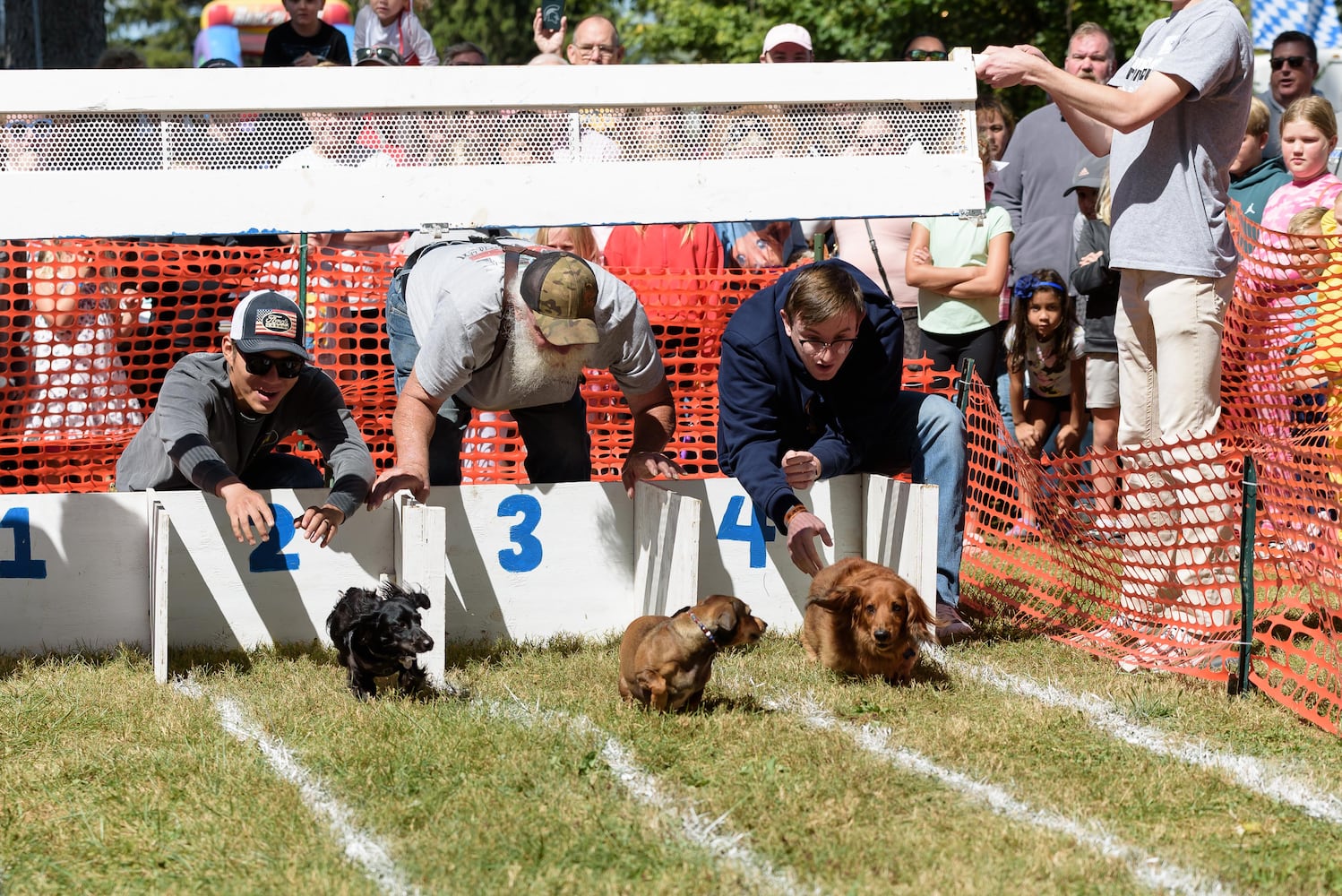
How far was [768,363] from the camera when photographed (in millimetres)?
5828

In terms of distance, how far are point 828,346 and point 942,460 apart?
0.93 meters

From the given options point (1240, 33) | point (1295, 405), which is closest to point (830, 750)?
point (1240, 33)

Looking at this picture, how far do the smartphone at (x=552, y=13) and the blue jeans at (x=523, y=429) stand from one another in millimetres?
3998

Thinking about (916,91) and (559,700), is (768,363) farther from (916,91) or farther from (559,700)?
(559,700)

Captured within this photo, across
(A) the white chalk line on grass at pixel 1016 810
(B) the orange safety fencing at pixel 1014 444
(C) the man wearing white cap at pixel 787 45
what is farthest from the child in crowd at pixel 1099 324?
(A) the white chalk line on grass at pixel 1016 810

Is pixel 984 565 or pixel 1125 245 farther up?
pixel 1125 245

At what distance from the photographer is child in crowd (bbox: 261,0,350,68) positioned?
10805 mm

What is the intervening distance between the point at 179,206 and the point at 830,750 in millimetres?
3315

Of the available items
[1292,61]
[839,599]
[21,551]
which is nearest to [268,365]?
[21,551]

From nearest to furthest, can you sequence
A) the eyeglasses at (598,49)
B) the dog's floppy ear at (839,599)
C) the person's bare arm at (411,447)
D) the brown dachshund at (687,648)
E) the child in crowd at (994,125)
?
the brown dachshund at (687,648) → the dog's floppy ear at (839,599) → the person's bare arm at (411,447) → the child in crowd at (994,125) → the eyeglasses at (598,49)

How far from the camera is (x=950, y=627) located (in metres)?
5.86

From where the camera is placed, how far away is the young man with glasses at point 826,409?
5535 mm

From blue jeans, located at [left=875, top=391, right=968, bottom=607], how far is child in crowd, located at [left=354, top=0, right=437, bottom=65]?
6.17 metres

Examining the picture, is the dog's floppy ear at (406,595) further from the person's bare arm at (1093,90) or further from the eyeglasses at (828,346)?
the person's bare arm at (1093,90)
